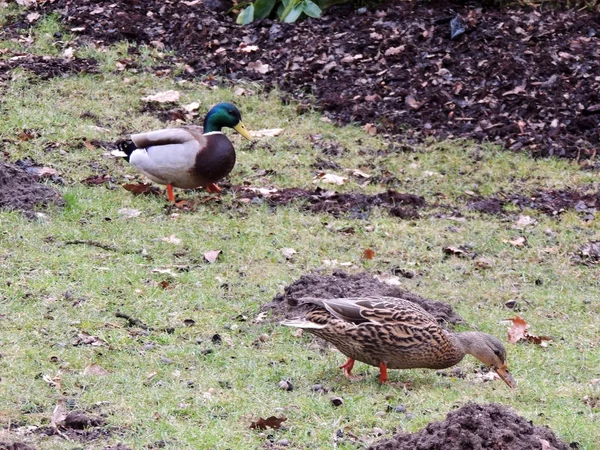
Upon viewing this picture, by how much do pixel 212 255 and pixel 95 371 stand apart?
212 cm

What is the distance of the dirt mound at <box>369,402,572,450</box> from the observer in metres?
3.98

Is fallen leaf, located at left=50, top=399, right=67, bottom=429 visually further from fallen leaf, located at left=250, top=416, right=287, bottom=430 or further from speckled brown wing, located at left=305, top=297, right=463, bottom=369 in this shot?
speckled brown wing, located at left=305, top=297, right=463, bottom=369

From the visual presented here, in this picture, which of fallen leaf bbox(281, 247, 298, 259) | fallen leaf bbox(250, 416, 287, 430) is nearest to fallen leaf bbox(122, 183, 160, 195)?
fallen leaf bbox(281, 247, 298, 259)

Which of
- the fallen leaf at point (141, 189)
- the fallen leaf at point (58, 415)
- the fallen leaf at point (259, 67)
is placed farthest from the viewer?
the fallen leaf at point (259, 67)

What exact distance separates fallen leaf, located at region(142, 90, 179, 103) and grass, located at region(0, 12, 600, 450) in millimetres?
131

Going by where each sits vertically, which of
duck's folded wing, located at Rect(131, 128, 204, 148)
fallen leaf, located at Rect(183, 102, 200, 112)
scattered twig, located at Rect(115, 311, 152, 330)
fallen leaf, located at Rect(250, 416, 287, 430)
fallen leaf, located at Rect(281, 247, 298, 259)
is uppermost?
fallen leaf, located at Rect(250, 416, 287, 430)

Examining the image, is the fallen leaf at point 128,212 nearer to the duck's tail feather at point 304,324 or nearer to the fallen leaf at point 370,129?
the duck's tail feather at point 304,324

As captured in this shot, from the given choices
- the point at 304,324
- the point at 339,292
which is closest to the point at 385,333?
the point at 304,324

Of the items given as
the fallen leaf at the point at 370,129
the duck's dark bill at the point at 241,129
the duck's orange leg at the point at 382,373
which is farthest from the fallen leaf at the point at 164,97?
the duck's orange leg at the point at 382,373

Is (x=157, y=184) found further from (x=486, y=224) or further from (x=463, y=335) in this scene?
(x=463, y=335)

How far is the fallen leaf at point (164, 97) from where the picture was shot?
10742mm

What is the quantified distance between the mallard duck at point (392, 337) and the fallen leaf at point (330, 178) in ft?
12.5

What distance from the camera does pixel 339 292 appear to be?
20.4ft

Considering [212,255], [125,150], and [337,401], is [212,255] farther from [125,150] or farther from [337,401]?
[337,401]
